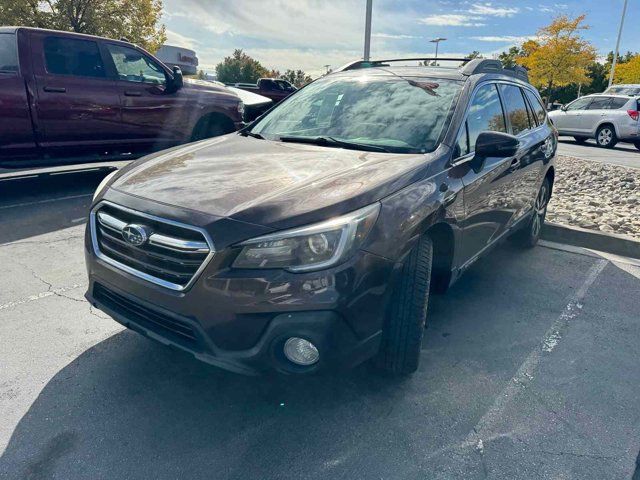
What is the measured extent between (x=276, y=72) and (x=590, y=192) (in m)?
66.5

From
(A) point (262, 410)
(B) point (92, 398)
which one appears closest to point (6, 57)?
(B) point (92, 398)

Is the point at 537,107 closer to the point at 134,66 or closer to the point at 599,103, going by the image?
the point at 134,66

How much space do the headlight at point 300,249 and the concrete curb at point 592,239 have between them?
13.9 ft

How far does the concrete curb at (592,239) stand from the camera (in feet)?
16.5

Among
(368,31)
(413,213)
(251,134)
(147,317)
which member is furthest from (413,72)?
(368,31)

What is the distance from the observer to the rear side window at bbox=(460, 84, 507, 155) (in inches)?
125

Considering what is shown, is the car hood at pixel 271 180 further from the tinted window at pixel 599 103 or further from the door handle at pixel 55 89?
the tinted window at pixel 599 103

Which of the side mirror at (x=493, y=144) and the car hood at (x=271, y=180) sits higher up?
the side mirror at (x=493, y=144)

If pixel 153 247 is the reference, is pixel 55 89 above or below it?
above

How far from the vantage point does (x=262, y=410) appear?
7.84 feet

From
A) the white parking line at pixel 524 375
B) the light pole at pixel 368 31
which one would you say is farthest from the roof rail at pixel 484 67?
the light pole at pixel 368 31

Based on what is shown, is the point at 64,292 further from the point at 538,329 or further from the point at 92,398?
the point at 538,329

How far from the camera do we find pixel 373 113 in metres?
3.25

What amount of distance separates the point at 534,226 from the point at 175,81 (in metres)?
5.43
